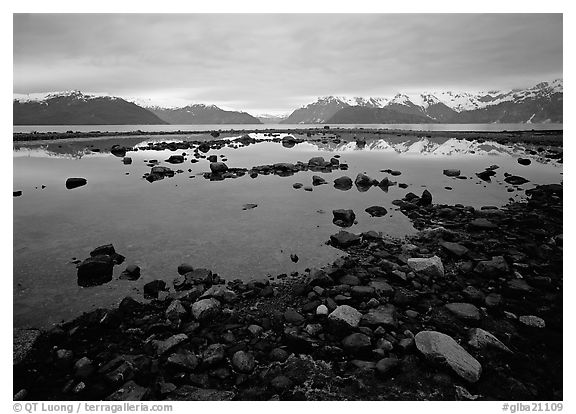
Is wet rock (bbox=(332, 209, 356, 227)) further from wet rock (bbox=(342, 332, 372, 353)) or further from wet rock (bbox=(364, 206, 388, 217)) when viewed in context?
wet rock (bbox=(342, 332, 372, 353))

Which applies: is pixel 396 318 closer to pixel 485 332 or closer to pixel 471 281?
pixel 485 332

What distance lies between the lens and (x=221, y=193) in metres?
18.7

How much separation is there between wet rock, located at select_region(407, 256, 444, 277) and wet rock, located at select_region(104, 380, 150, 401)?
22.8 feet

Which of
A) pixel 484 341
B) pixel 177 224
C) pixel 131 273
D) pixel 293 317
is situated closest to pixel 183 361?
pixel 293 317

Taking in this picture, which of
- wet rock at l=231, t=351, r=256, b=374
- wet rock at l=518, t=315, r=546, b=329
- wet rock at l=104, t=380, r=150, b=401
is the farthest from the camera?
wet rock at l=518, t=315, r=546, b=329

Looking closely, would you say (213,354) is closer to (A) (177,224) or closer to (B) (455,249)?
(B) (455,249)

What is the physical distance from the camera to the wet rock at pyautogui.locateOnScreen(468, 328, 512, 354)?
18.4ft

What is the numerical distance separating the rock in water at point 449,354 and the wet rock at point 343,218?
740 centimetres

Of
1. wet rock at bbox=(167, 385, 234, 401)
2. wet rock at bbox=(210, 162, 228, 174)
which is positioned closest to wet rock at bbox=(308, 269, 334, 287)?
wet rock at bbox=(167, 385, 234, 401)

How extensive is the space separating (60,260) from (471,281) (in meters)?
12.0

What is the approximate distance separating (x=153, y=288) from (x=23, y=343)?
2570 millimetres

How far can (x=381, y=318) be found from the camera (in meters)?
6.28
